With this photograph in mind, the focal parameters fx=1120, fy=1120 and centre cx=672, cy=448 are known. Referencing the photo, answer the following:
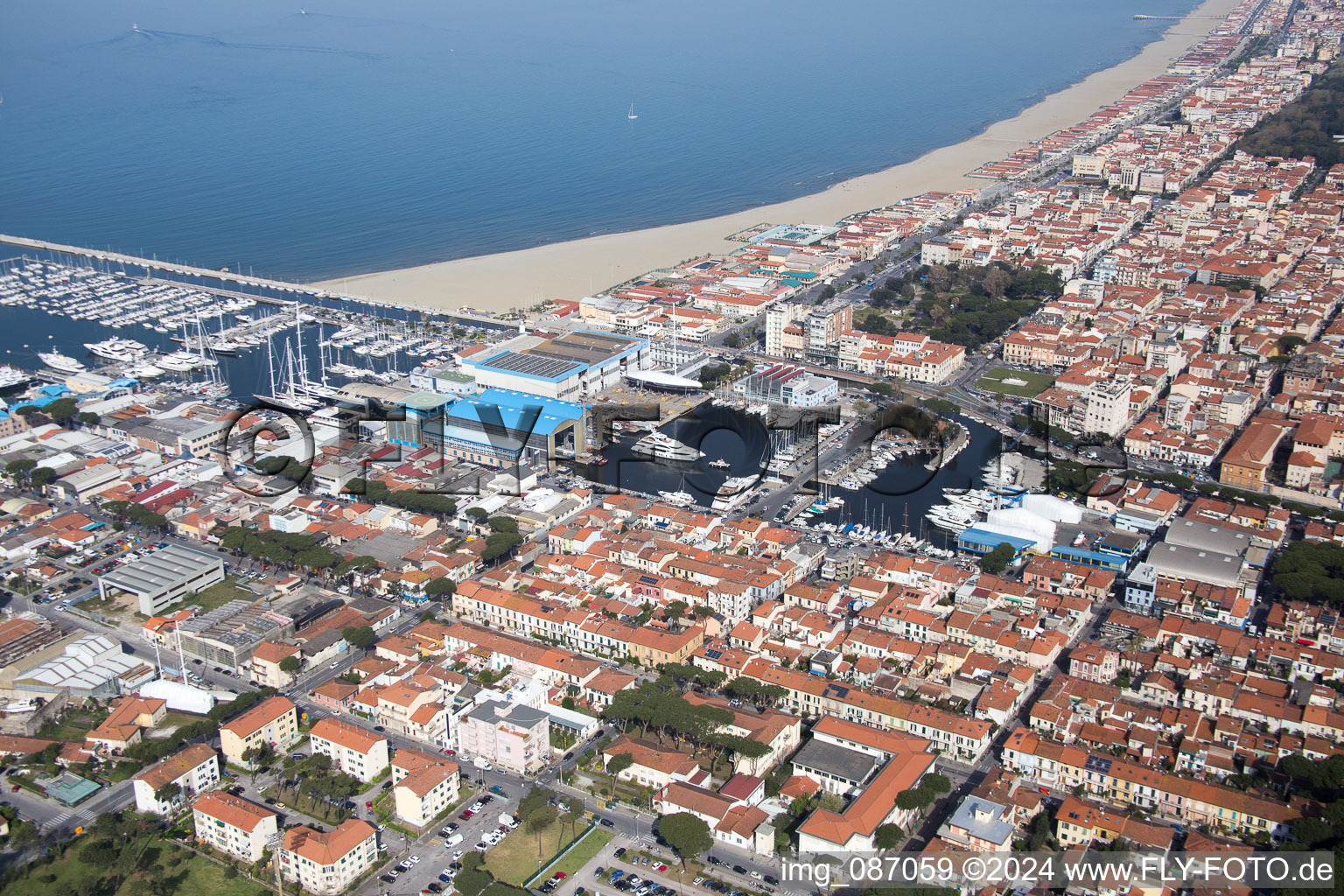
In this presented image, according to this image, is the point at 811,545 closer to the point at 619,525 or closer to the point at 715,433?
the point at 619,525

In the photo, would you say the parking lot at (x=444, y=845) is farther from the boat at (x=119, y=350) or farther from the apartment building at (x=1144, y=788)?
the boat at (x=119, y=350)

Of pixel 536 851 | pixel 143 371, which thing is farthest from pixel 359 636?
pixel 143 371

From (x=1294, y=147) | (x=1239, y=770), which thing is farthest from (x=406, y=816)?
(x=1294, y=147)

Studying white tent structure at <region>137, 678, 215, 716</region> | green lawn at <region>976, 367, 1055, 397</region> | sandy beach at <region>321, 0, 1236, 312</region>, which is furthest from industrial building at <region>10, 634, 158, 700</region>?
green lawn at <region>976, 367, 1055, 397</region>

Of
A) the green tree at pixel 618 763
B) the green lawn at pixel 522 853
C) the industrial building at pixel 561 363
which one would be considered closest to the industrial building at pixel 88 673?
the green lawn at pixel 522 853

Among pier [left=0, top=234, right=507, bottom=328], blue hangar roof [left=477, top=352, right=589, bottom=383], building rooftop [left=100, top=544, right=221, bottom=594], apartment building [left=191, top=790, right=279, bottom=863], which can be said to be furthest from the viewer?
pier [left=0, top=234, right=507, bottom=328]

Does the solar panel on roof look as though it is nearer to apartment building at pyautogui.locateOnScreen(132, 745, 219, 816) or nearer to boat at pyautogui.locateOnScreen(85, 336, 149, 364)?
boat at pyautogui.locateOnScreen(85, 336, 149, 364)
